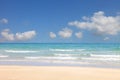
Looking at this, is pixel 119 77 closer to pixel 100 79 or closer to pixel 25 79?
pixel 100 79

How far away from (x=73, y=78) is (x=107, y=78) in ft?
3.26

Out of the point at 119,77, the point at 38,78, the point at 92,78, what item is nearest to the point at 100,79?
the point at 92,78

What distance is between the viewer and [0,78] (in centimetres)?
723

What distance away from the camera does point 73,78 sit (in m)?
7.42

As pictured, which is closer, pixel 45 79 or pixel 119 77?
pixel 45 79

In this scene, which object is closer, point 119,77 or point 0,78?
point 0,78

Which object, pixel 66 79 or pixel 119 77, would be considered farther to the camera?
pixel 119 77

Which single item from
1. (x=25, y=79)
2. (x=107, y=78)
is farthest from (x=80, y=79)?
(x=25, y=79)

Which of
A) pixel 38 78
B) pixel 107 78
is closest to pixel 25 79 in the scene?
pixel 38 78

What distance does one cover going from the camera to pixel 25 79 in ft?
23.4

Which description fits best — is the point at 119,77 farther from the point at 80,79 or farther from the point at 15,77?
the point at 15,77

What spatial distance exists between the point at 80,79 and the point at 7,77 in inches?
81.7

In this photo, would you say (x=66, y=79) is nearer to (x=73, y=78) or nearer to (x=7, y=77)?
A: (x=73, y=78)

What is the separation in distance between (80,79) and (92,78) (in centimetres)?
41
